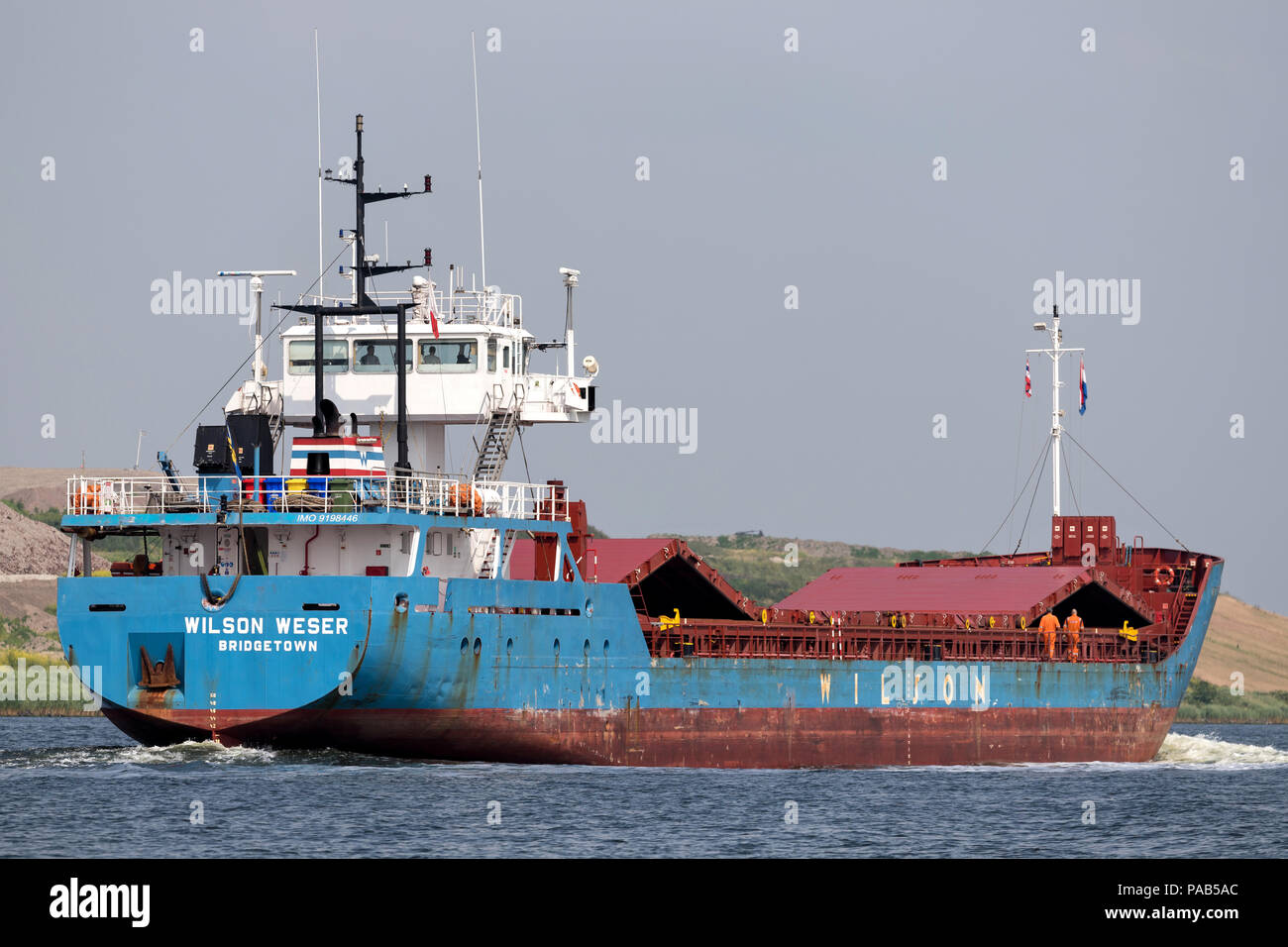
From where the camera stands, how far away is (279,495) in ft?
115

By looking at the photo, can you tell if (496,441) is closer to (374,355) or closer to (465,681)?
(374,355)

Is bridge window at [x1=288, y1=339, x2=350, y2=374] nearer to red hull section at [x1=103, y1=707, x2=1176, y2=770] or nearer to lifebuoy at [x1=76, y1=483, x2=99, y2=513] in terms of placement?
lifebuoy at [x1=76, y1=483, x2=99, y2=513]

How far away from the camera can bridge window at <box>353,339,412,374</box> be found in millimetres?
39938

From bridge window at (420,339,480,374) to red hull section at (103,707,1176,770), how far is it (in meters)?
7.44

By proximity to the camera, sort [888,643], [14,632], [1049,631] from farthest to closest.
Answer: [14,632] < [1049,631] < [888,643]

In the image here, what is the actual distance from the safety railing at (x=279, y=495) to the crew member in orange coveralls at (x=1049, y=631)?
18.1 metres

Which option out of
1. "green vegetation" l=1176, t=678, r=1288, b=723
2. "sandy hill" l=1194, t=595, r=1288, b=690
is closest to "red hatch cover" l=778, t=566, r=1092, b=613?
"green vegetation" l=1176, t=678, r=1288, b=723

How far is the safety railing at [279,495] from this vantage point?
113 ft

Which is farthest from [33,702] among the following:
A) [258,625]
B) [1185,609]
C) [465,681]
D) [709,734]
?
[1185,609]

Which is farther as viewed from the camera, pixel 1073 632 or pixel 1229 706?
pixel 1229 706

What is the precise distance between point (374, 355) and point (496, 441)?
306 centimetres

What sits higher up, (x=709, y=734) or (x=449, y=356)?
(x=449, y=356)

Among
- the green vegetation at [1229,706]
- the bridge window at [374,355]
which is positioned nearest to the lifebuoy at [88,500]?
the bridge window at [374,355]
